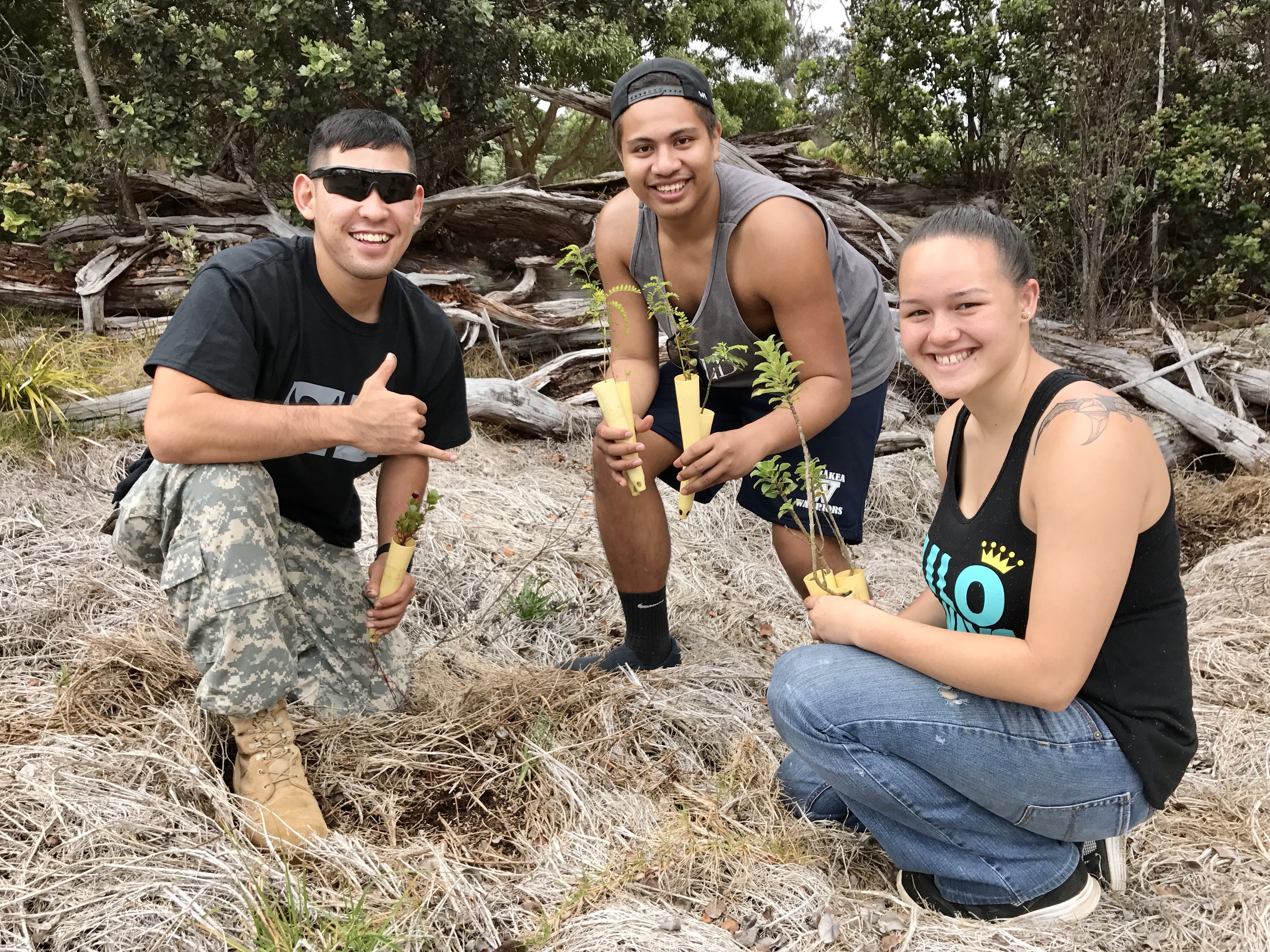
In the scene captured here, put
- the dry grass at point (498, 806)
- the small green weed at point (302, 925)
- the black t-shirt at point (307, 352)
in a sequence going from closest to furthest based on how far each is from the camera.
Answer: the small green weed at point (302, 925) → the dry grass at point (498, 806) → the black t-shirt at point (307, 352)

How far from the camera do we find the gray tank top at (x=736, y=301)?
8.71ft

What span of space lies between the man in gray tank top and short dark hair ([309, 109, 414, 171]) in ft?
2.02

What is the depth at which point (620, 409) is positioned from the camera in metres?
2.66

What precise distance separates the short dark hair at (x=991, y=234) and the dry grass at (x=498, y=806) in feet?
4.31

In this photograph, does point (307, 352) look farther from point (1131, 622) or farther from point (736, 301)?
point (1131, 622)

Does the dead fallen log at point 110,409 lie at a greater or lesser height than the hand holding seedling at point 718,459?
lesser

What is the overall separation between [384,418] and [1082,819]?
171cm

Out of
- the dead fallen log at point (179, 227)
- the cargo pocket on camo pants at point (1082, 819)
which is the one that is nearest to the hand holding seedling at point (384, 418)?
the cargo pocket on camo pants at point (1082, 819)

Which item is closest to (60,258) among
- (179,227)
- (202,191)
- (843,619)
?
(179,227)

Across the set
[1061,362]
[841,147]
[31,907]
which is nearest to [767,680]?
Result: [31,907]

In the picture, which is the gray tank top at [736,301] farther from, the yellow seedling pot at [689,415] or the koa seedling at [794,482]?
the koa seedling at [794,482]

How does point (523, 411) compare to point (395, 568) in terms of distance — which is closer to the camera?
point (395, 568)

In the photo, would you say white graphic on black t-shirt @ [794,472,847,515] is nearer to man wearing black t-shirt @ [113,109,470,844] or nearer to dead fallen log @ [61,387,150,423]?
man wearing black t-shirt @ [113,109,470,844]

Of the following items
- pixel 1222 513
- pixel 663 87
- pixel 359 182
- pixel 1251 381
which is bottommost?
pixel 1222 513
